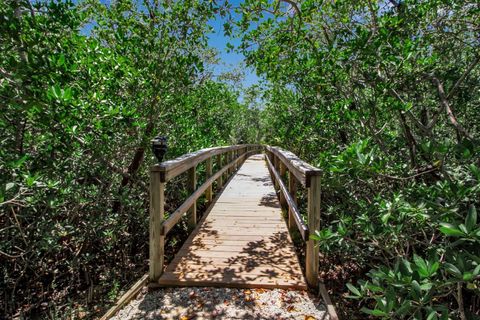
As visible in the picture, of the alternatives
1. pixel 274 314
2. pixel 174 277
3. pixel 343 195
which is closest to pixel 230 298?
pixel 274 314

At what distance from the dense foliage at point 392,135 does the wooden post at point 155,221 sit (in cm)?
150

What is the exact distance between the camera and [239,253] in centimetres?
333

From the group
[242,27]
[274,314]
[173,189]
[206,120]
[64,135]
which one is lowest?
[274,314]

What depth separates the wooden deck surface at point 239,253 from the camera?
2.68 metres

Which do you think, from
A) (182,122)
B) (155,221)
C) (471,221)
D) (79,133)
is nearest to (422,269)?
(471,221)

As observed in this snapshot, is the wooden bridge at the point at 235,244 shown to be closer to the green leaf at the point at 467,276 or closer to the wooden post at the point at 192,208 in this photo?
the wooden post at the point at 192,208

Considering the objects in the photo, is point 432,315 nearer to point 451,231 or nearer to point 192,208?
point 451,231

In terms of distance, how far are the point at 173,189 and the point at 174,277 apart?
3.30 m

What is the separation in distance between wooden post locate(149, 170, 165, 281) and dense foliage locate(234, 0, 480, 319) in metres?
1.50

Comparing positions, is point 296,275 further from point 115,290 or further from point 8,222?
point 8,222

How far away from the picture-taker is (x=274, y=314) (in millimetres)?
2232

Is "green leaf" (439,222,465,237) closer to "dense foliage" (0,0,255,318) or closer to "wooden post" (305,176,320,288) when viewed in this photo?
"wooden post" (305,176,320,288)

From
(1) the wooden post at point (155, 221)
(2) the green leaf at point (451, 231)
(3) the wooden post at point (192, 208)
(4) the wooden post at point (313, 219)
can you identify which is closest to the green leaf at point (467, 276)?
(2) the green leaf at point (451, 231)

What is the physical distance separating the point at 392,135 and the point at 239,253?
2780 mm
